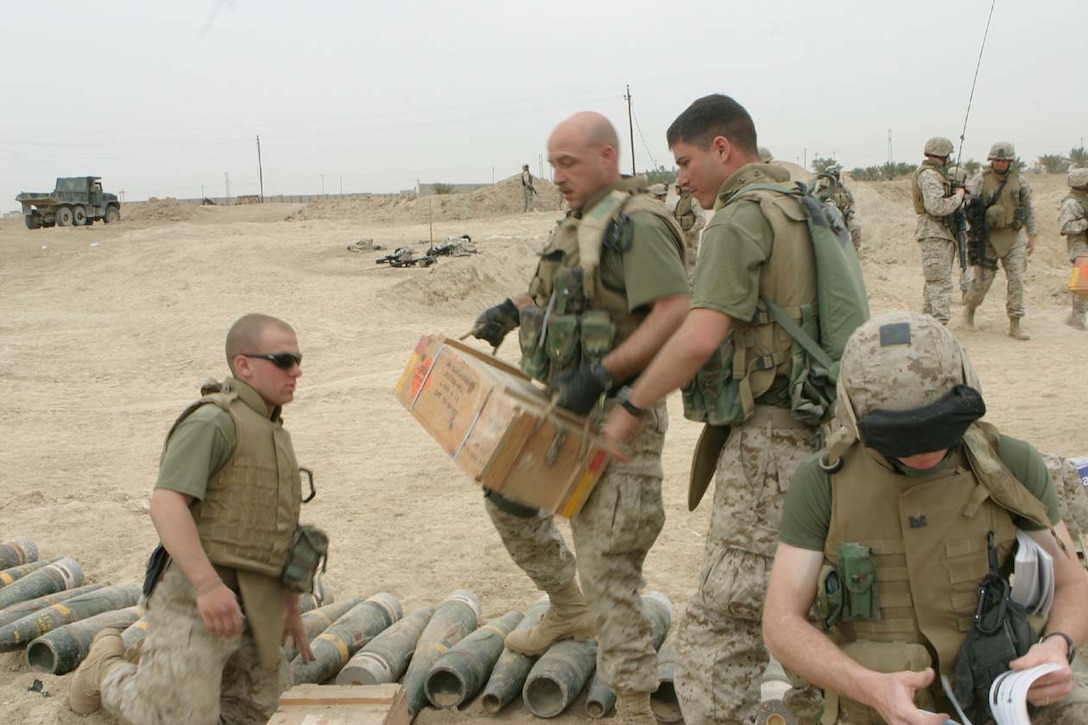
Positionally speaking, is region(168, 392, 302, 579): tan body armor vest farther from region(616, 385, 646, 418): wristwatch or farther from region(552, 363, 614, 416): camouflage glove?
region(616, 385, 646, 418): wristwatch

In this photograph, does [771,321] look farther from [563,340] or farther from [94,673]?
[94,673]

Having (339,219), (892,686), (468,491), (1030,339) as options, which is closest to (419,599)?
(468,491)

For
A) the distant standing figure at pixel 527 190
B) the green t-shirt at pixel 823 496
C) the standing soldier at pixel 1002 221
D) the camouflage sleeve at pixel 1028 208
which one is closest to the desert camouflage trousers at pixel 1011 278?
the standing soldier at pixel 1002 221

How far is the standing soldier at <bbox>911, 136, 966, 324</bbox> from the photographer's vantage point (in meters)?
11.8

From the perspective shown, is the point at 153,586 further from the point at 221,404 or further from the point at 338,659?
the point at 338,659

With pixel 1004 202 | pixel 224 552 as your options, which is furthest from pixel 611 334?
pixel 1004 202

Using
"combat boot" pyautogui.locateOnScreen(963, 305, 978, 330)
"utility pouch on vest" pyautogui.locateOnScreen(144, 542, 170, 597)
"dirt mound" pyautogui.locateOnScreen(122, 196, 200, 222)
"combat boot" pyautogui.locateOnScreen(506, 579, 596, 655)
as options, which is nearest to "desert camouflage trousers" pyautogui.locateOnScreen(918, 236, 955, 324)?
"combat boot" pyautogui.locateOnScreen(963, 305, 978, 330)

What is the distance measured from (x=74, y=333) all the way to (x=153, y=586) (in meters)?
11.9

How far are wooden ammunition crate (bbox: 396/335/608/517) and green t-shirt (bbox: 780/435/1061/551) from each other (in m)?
0.99

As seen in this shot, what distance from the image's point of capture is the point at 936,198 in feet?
38.8

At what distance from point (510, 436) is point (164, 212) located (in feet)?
124

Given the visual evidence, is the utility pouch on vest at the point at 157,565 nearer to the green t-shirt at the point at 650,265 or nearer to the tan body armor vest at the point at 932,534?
the green t-shirt at the point at 650,265

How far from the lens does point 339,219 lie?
3572cm

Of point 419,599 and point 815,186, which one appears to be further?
point 419,599
